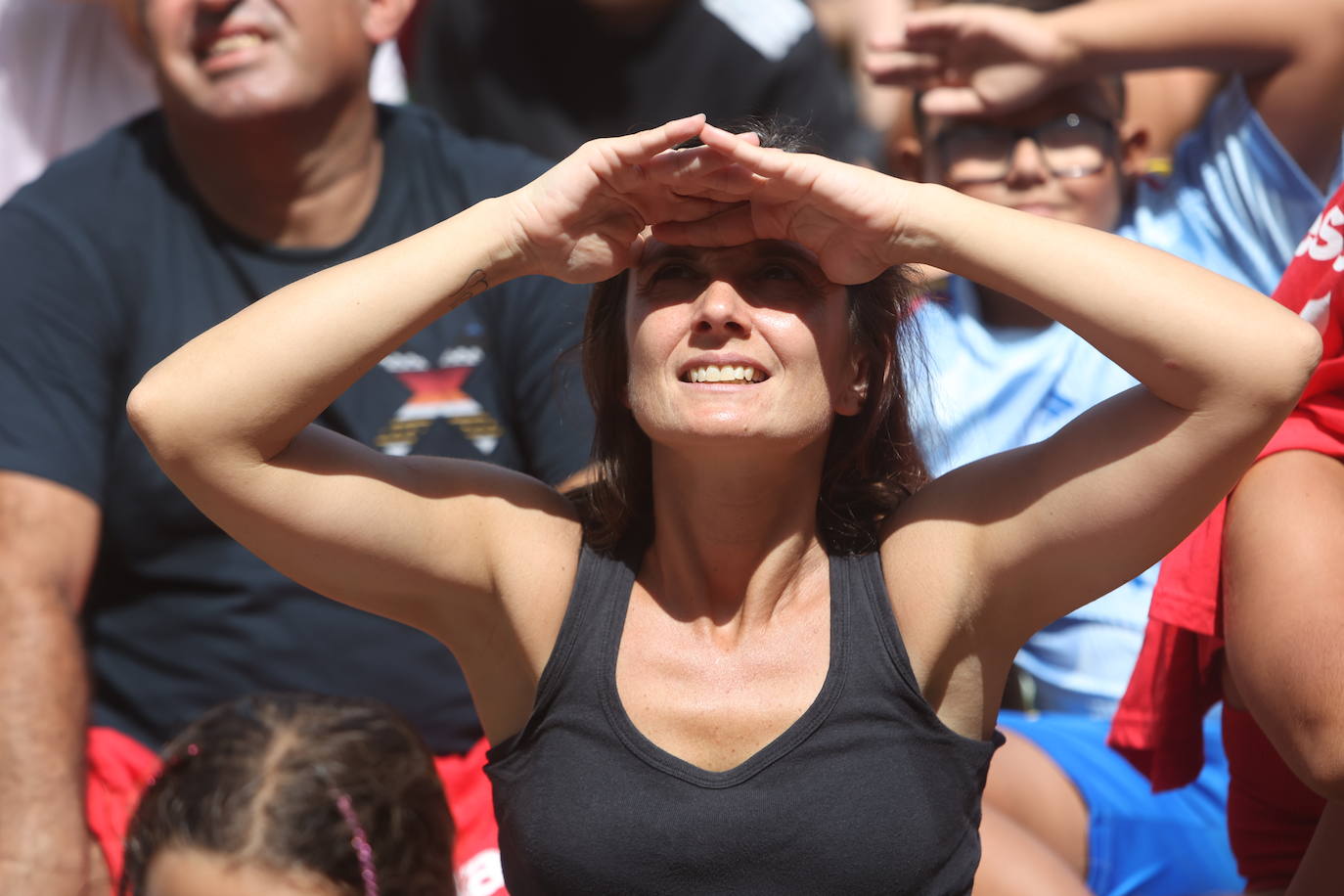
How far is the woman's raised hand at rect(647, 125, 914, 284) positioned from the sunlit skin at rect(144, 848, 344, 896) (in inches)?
34.3

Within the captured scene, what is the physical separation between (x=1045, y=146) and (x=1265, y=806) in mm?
1491

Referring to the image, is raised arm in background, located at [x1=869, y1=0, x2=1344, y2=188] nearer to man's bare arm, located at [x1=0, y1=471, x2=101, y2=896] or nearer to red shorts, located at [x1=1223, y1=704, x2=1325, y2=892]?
red shorts, located at [x1=1223, y1=704, x2=1325, y2=892]

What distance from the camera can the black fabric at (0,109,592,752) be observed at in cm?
270

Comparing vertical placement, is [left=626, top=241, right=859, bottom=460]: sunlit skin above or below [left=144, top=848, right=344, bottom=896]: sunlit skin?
above

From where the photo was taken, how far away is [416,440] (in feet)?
9.07

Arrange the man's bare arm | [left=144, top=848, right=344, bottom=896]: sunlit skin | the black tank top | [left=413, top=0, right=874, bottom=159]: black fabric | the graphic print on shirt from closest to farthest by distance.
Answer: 1. [left=144, top=848, right=344, bottom=896]: sunlit skin
2. the black tank top
3. the man's bare arm
4. the graphic print on shirt
5. [left=413, top=0, right=874, bottom=159]: black fabric

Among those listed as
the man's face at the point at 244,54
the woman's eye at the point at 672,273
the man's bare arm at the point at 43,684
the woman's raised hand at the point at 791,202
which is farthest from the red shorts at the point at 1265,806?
the man's face at the point at 244,54

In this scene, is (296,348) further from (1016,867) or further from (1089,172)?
(1089,172)

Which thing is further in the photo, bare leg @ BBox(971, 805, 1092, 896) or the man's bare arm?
the man's bare arm

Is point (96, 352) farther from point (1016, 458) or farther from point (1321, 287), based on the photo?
point (1321, 287)

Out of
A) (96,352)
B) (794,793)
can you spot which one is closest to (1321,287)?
(794,793)

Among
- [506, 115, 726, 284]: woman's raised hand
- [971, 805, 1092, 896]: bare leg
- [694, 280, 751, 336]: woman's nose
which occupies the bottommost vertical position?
[971, 805, 1092, 896]: bare leg

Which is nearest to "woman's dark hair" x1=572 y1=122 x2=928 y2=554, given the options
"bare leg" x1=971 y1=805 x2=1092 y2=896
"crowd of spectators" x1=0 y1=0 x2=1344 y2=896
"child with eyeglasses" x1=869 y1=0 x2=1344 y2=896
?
"crowd of spectators" x1=0 y1=0 x2=1344 y2=896

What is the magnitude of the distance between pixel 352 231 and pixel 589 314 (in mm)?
1011
